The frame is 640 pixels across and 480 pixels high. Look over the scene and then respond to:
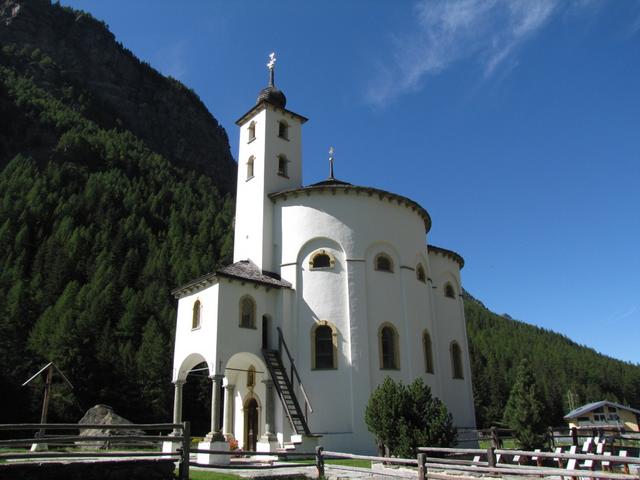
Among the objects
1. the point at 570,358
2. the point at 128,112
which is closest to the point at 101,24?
the point at 128,112

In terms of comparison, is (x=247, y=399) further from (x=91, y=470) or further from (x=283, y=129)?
(x=91, y=470)

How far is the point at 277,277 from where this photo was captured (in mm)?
25594

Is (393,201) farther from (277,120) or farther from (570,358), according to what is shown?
(570,358)

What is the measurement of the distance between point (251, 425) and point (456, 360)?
12.0 meters

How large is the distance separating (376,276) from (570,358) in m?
99.3

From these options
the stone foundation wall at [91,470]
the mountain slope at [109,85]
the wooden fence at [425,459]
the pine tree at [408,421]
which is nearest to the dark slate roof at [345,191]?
the pine tree at [408,421]

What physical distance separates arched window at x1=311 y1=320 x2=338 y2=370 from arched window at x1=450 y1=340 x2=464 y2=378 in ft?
27.7

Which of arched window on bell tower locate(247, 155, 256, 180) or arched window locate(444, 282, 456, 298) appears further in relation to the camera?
arched window locate(444, 282, 456, 298)

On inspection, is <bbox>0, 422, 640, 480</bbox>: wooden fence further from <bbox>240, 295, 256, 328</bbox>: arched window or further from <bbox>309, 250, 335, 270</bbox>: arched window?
<bbox>309, 250, 335, 270</bbox>: arched window

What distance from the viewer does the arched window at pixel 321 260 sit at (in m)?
25.3

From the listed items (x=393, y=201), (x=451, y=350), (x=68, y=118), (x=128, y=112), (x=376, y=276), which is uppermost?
(x=128, y=112)

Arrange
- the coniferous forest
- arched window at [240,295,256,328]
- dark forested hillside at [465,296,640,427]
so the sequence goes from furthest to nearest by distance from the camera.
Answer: dark forested hillside at [465,296,640,427] → the coniferous forest → arched window at [240,295,256,328]

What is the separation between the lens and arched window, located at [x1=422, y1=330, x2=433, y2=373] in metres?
26.2

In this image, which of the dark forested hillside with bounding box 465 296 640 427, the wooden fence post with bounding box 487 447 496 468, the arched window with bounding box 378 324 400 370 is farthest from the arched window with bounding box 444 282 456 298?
the dark forested hillside with bounding box 465 296 640 427
